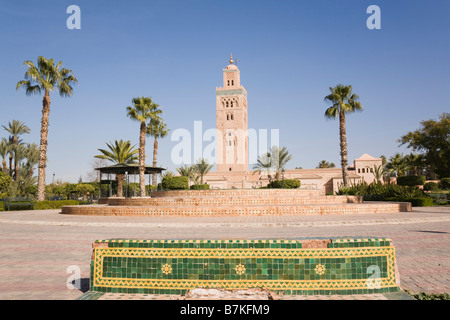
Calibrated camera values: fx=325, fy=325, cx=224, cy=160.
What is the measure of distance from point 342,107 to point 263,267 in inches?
1073

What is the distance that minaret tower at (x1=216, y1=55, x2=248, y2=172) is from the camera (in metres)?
70.5

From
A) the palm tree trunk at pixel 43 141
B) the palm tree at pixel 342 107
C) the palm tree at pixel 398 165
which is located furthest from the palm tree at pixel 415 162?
the palm tree trunk at pixel 43 141

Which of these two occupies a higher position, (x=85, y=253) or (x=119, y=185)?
(x=119, y=185)

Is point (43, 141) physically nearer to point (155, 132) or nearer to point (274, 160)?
point (155, 132)

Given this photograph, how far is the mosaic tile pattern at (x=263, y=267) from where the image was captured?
131 inches

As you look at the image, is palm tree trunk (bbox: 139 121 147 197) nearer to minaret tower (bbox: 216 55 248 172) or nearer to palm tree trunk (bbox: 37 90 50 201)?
palm tree trunk (bbox: 37 90 50 201)

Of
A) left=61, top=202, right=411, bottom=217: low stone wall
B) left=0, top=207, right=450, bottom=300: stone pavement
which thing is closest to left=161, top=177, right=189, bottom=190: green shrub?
left=61, top=202, right=411, bottom=217: low stone wall

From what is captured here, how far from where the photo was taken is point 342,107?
92.4 feet

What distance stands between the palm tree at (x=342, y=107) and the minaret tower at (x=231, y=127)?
4190 cm

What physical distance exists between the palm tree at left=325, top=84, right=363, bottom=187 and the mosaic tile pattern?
26.1m

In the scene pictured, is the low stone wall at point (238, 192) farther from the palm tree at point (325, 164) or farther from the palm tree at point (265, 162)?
the palm tree at point (325, 164)

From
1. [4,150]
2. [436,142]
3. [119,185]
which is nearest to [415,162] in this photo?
[436,142]
